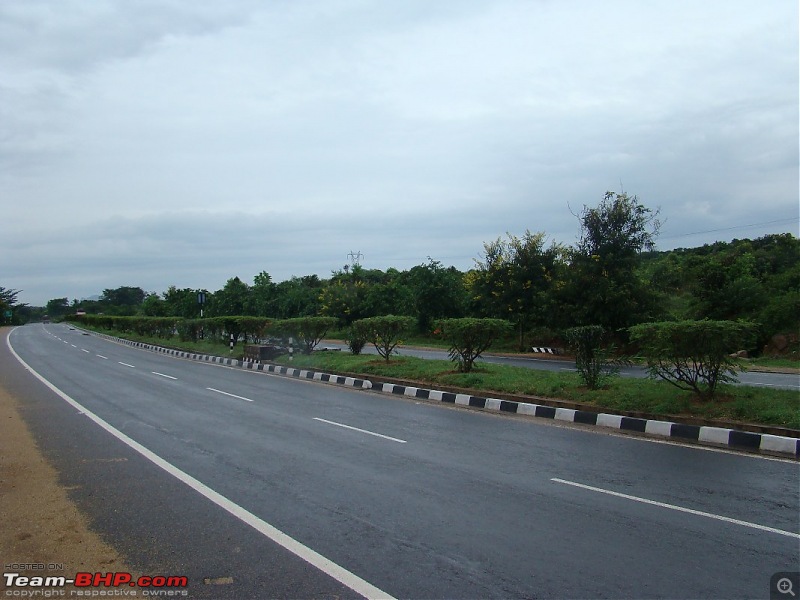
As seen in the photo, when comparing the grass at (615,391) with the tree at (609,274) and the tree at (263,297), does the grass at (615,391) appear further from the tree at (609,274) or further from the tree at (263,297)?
the tree at (263,297)

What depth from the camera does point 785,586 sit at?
428 cm

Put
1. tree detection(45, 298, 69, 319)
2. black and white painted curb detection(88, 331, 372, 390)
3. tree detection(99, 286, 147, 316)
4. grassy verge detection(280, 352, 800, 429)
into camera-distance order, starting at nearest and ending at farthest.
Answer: grassy verge detection(280, 352, 800, 429), black and white painted curb detection(88, 331, 372, 390), tree detection(99, 286, 147, 316), tree detection(45, 298, 69, 319)

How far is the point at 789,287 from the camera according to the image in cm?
2761

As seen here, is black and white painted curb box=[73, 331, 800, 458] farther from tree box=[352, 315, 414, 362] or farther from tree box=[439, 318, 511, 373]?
tree box=[352, 315, 414, 362]

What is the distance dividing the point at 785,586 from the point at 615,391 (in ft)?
26.2

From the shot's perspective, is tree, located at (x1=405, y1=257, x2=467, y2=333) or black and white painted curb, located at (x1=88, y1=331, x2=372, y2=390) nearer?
black and white painted curb, located at (x1=88, y1=331, x2=372, y2=390)

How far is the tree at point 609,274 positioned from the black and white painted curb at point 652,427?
14149mm

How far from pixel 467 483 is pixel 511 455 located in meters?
1.71

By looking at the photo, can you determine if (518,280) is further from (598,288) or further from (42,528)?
(42,528)

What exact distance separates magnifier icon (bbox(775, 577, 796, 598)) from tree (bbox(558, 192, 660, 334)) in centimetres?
2226

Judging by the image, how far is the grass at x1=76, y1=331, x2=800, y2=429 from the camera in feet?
32.3

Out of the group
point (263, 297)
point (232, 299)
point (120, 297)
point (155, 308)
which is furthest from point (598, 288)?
point (120, 297)

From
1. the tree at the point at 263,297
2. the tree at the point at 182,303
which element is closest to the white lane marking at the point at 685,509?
the tree at the point at 263,297

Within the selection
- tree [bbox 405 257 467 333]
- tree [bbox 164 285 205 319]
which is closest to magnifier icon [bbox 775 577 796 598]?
tree [bbox 405 257 467 333]
